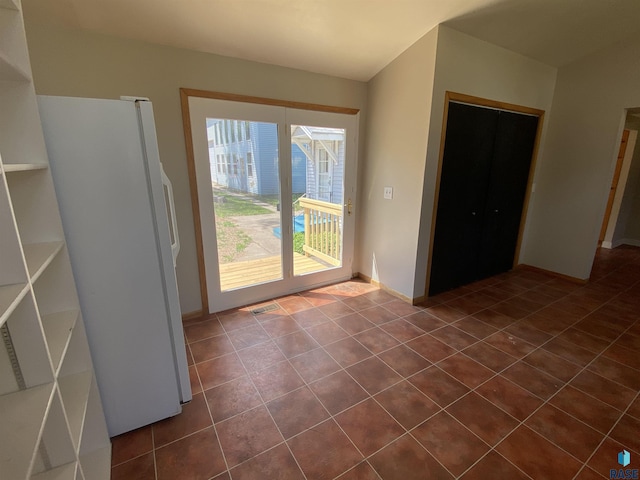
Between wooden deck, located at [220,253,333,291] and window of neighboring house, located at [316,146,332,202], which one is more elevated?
window of neighboring house, located at [316,146,332,202]

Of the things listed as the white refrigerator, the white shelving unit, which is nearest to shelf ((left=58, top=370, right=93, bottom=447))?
the white shelving unit

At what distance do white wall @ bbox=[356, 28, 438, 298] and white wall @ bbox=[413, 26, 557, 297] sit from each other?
76mm

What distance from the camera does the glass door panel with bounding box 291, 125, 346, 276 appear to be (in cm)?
301

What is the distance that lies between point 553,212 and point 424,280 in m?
2.11

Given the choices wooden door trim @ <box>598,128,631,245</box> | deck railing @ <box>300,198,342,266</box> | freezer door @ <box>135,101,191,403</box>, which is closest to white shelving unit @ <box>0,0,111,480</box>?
freezer door @ <box>135,101,191,403</box>

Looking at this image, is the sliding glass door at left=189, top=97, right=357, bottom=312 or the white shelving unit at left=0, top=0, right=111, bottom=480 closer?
the white shelving unit at left=0, top=0, right=111, bottom=480

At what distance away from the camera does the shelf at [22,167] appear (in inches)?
33.5

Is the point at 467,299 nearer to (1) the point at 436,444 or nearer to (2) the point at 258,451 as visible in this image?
(1) the point at 436,444

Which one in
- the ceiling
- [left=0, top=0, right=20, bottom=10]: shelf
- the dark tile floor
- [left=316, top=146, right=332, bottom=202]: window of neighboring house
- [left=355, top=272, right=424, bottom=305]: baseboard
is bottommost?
the dark tile floor

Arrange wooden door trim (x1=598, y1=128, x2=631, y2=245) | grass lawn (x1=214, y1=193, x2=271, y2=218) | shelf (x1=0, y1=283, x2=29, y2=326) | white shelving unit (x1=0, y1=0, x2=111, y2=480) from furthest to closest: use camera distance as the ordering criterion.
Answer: wooden door trim (x1=598, y1=128, x2=631, y2=245) → grass lawn (x1=214, y1=193, x2=271, y2=218) → white shelving unit (x1=0, y1=0, x2=111, y2=480) → shelf (x1=0, y1=283, x2=29, y2=326)

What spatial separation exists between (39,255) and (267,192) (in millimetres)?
1915

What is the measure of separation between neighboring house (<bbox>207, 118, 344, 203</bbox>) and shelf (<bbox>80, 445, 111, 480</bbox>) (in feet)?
6.39

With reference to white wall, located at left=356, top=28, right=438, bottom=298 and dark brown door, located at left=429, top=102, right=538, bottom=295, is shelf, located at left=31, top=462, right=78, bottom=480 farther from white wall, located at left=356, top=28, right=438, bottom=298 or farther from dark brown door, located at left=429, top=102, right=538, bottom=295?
dark brown door, located at left=429, top=102, right=538, bottom=295

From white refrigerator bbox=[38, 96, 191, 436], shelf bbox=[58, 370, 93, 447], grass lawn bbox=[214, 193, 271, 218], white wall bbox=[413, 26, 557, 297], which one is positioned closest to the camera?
shelf bbox=[58, 370, 93, 447]
